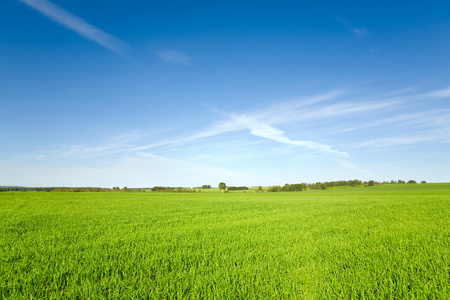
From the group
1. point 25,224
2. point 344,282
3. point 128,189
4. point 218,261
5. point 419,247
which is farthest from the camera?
point 128,189

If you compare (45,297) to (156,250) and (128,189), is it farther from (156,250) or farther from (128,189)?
(128,189)

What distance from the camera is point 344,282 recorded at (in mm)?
3178

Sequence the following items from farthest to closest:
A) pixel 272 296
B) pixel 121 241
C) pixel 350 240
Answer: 1. pixel 121 241
2. pixel 350 240
3. pixel 272 296

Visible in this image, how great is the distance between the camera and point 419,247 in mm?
4887

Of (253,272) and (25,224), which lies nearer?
(253,272)

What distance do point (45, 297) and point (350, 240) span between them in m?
5.89

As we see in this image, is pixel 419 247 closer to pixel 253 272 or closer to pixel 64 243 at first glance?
pixel 253 272

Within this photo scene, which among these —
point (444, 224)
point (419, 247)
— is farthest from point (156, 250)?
point (444, 224)

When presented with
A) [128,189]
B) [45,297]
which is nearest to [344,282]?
[45,297]

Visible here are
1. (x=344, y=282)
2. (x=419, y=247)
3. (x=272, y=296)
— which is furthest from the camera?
(x=419, y=247)

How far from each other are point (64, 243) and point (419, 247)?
8169 millimetres

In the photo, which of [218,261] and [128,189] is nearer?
[218,261]

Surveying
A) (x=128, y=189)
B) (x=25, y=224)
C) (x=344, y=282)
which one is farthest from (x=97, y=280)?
(x=128, y=189)

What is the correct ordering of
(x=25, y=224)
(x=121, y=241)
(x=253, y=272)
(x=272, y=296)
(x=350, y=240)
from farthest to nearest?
1. (x=25, y=224)
2. (x=121, y=241)
3. (x=350, y=240)
4. (x=253, y=272)
5. (x=272, y=296)
